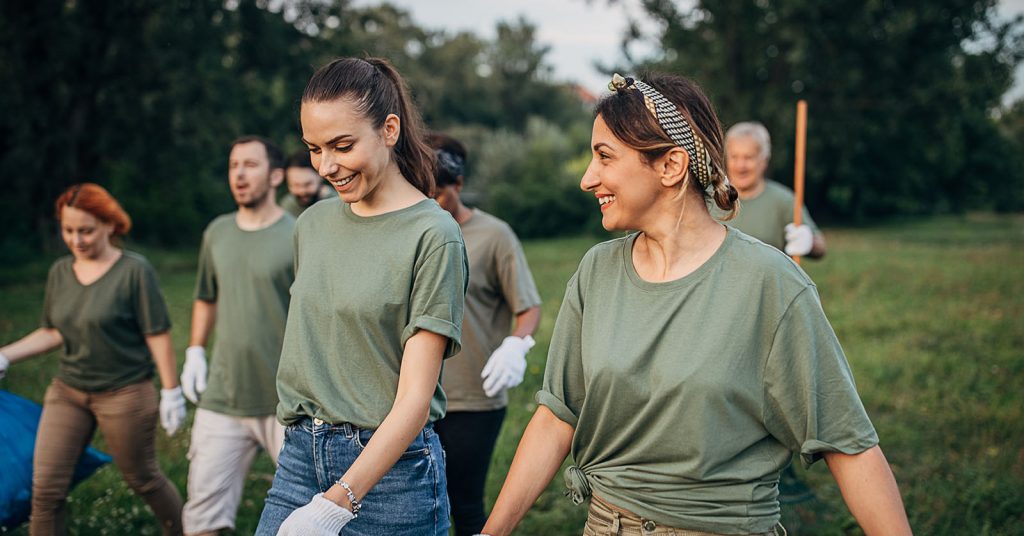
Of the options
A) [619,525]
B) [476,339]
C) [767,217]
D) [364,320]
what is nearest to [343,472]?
[364,320]

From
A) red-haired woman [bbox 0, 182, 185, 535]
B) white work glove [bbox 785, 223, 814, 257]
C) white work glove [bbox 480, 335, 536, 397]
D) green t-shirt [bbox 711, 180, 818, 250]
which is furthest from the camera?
green t-shirt [bbox 711, 180, 818, 250]

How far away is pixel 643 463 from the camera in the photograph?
2078 millimetres

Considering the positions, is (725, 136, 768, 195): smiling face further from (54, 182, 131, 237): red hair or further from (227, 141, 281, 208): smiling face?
(54, 182, 131, 237): red hair

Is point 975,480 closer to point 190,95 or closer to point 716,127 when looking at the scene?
point 716,127

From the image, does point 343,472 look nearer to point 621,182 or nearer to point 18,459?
point 621,182

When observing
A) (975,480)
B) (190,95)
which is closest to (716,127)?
(975,480)

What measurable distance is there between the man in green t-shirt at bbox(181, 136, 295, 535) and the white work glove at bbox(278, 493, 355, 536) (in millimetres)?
1730

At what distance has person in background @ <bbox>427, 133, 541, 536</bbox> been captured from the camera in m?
3.71

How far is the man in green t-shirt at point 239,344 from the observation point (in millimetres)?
3818

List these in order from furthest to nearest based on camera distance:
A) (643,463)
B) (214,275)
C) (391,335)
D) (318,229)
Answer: (214,275) → (318,229) → (391,335) → (643,463)

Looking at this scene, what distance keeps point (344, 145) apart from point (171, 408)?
253 centimetres

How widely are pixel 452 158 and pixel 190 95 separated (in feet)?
51.7

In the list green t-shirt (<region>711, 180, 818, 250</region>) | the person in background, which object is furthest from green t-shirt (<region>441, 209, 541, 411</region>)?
green t-shirt (<region>711, 180, 818, 250</region>)

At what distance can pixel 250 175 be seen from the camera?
13.6 feet
